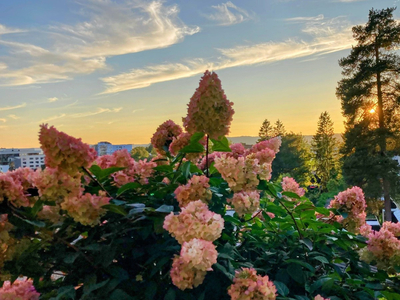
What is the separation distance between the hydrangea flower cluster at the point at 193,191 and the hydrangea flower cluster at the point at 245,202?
0.35 ft

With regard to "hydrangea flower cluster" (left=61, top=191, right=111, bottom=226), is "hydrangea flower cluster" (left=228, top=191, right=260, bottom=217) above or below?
below

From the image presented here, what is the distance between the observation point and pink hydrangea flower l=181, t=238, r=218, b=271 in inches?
25.8

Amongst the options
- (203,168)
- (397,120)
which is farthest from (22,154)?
(203,168)

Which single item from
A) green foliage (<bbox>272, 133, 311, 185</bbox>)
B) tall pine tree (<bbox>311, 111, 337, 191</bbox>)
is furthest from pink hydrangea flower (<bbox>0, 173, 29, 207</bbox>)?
tall pine tree (<bbox>311, 111, 337, 191</bbox>)

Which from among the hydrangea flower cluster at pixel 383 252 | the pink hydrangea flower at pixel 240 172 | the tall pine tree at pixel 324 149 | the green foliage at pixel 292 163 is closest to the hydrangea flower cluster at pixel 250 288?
the pink hydrangea flower at pixel 240 172

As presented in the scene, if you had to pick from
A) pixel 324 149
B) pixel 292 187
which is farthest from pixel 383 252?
pixel 324 149

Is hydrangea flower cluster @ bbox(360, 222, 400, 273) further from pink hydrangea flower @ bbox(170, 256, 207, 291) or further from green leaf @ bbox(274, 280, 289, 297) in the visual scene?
pink hydrangea flower @ bbox(170, 256, 207, 291)

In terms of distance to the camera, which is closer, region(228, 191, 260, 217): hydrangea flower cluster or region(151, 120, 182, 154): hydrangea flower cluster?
region(228, 191, 260, 217): hydrangea flower cluster

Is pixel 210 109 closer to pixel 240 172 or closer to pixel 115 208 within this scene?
pixel 240 172

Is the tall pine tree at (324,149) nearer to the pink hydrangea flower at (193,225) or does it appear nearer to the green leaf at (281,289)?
the green leaf at (281,289)

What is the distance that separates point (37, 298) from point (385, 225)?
49.3 inches

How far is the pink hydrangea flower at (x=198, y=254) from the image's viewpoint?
656mm

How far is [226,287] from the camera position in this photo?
854mm

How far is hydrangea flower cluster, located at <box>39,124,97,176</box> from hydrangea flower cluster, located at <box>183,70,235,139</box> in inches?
12.0
